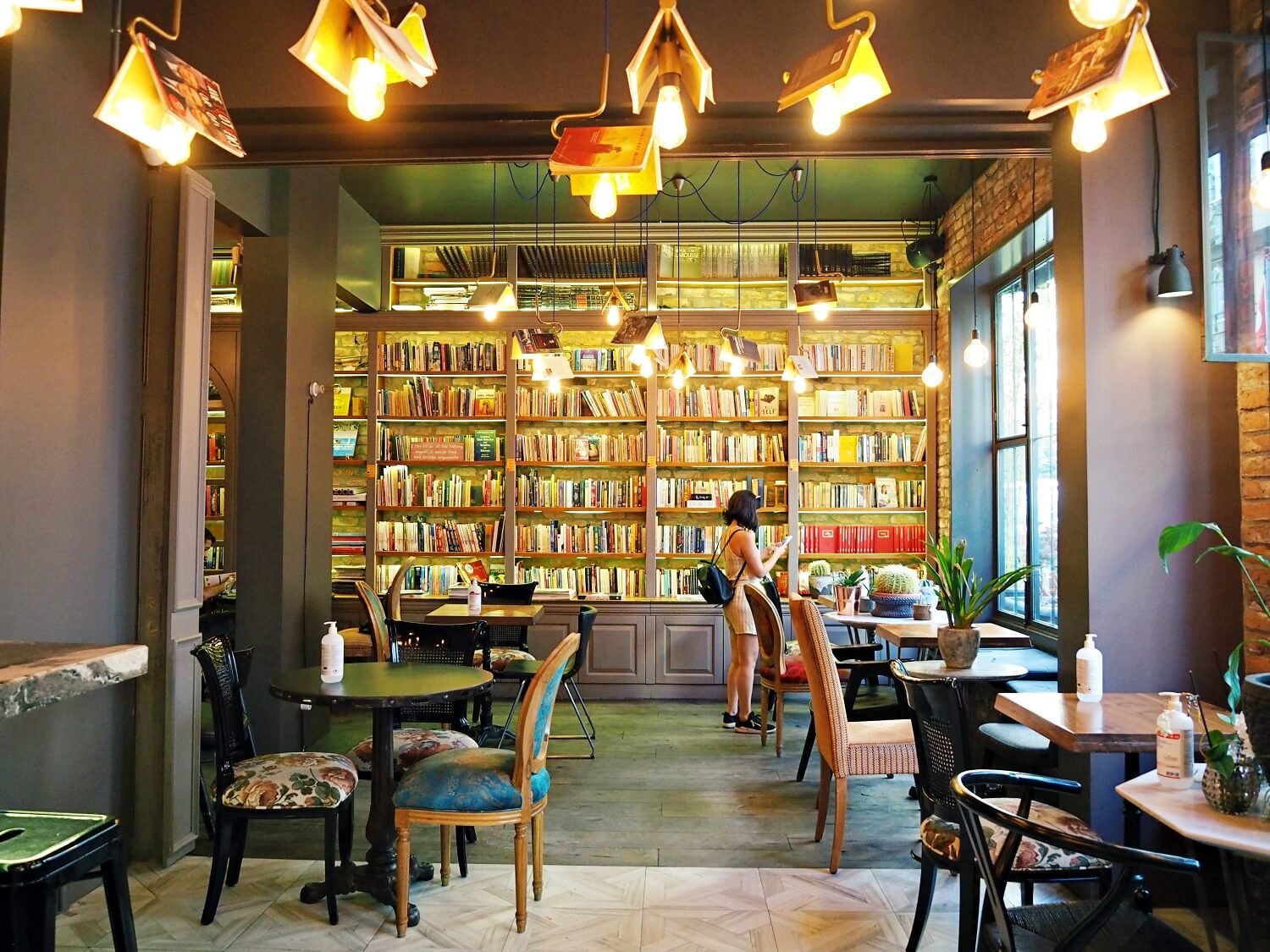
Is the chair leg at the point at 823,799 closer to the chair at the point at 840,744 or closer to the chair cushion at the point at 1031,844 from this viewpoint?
the chair at the point at 840,744

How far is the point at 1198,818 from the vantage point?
75.0 inches

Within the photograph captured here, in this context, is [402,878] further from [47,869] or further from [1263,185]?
[1263,185]

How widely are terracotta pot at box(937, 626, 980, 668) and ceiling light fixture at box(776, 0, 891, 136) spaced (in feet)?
7.42

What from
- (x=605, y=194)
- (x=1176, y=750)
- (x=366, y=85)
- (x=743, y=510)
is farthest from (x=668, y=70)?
(x=743, y=510)

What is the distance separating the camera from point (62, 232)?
332cm

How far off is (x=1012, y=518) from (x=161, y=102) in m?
5.90

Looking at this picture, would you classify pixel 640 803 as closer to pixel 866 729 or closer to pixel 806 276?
pixel 866 729

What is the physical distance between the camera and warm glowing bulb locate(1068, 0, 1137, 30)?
6.59 feet

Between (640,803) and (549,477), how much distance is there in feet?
12.1

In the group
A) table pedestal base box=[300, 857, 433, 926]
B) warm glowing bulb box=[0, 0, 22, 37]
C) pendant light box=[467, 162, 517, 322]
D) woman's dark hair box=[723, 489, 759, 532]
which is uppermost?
pendant light box=[467, 162, 517, 322]

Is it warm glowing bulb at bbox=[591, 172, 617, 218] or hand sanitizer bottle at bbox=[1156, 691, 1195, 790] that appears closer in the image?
hand sanitizer bottle at bbox=[1156, 691, 1195, 790]

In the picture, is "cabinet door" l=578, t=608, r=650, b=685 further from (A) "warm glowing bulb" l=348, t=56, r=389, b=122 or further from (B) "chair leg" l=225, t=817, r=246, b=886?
(A) "warm glowing bulb" l=348, t=56, r=389, b=122

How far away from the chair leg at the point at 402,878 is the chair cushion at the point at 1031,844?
171cm

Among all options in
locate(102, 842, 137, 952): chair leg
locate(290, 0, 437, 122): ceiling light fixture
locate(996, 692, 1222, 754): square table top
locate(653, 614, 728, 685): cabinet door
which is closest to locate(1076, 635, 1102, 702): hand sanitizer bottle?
locate(996, 692, 1222, 754): square table top
